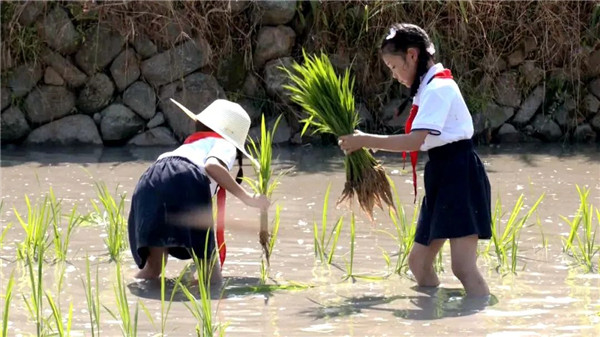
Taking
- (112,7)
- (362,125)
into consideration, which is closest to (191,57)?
(112,7)

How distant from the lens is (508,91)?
916 centimetres

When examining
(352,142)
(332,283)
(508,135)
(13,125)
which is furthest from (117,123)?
(352,142)

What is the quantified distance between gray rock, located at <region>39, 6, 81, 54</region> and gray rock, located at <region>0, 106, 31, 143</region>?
593 mm

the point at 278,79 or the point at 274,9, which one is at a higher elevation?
the point at 274,9

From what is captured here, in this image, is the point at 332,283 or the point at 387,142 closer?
the point at 387,142

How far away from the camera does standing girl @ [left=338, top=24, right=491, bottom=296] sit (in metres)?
4.40

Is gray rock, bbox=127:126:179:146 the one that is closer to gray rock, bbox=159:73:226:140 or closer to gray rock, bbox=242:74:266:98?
gray rock, bbox=159:73:226:140

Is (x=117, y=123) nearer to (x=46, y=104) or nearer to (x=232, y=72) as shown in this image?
(x=46, y=104)

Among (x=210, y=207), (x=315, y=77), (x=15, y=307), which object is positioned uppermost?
(x=315, y=77)

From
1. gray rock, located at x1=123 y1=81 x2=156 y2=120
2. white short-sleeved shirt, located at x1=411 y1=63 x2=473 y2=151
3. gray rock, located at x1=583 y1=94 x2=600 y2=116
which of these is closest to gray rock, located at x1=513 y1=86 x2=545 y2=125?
gray rock, located at x1=583 y1=94 x2=600 y2=116

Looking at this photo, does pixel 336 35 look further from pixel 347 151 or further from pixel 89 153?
pixel 347 151

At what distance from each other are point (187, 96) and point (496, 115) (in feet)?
8.16

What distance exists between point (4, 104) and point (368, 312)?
5.36m

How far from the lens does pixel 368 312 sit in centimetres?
429
